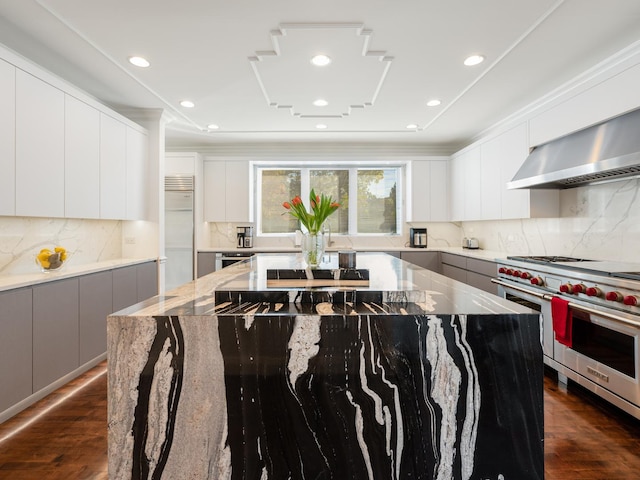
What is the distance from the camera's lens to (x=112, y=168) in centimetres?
348

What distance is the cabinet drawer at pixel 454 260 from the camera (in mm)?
4258

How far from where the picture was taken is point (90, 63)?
2.83 metres

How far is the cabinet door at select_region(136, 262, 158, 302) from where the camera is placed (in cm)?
363

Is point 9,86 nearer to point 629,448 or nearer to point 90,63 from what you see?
point 90,63

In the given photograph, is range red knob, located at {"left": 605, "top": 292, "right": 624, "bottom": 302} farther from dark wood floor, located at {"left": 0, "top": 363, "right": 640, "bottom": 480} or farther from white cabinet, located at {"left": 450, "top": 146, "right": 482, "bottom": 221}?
white cabinet, located at {"left": 450, "top": 146, "right": 482, "bottom": 221}

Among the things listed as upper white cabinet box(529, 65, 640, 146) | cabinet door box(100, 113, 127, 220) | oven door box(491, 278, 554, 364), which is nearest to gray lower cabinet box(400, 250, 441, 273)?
oven door box(491, 278, 554, 364)

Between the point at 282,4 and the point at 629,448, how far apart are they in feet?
10.3

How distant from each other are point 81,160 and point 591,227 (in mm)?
4489

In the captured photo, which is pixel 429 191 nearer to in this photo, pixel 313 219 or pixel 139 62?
pixel 313 219

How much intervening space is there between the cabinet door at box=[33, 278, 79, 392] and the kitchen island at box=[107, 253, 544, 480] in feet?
5.54

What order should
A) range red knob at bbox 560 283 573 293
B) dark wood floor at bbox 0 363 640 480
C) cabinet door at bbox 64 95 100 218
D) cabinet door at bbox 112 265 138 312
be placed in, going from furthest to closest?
cabinet door at bbox 112 265 138 312
cabinet door at bbox 64 95 100 218
range red knob at bbox 560 283 573 293
dark wood floor at bbox 0 363 640 480

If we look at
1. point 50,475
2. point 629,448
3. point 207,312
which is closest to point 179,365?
point 207,312

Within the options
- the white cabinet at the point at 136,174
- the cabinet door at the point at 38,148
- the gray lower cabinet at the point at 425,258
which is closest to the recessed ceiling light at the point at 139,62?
the cabinet door at the point at 38,148

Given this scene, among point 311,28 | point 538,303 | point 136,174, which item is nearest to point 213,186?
point 136,174
